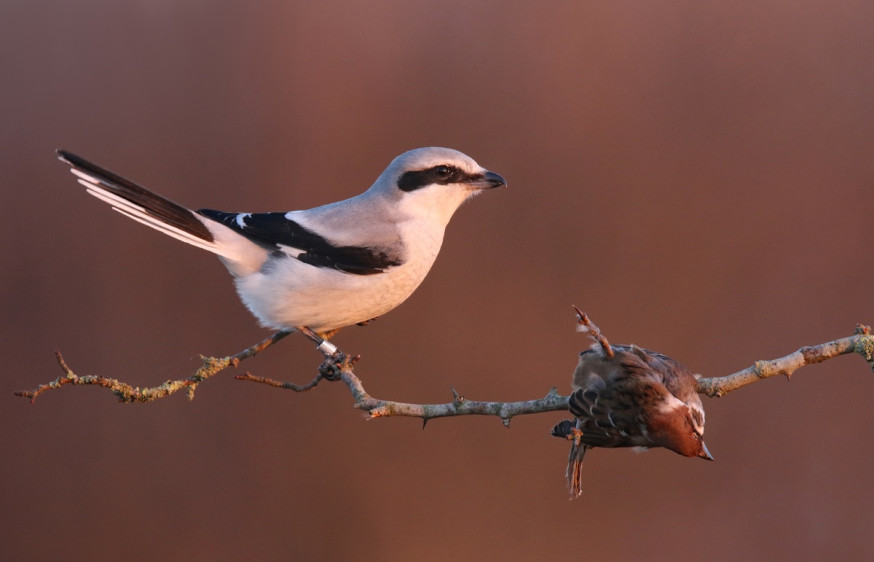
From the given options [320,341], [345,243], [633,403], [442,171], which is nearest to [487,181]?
[442,171]

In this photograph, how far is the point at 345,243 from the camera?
1247 millimetres

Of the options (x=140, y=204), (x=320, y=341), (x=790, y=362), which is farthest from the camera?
(x=320, y=341)

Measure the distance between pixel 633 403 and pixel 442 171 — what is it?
571 mm

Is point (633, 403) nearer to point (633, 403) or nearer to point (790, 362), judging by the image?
point (633, 403)

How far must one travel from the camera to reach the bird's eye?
4.05 ft

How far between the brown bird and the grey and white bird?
41 cm

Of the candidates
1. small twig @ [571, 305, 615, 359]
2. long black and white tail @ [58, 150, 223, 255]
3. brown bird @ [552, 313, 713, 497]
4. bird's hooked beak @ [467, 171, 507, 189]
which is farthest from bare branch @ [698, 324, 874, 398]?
long black and white tail @ [58, 150, 223, 255]

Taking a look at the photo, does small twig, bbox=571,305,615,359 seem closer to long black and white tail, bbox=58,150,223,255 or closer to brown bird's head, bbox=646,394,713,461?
brown bird's head, bbox=646,394,713,461

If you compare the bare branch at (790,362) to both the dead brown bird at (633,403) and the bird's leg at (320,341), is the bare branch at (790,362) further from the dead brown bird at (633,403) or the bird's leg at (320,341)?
the bird's leg at (320,341)

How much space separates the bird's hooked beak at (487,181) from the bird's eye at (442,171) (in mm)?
44

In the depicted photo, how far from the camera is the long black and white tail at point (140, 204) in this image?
96cm

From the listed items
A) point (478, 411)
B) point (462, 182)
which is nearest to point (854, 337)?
point (478, 411)

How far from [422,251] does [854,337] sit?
0.65 m

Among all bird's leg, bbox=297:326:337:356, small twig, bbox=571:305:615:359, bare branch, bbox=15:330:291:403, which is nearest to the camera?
small twig, bbox=571:305:615:359
